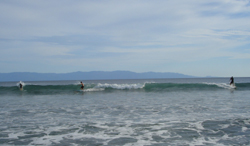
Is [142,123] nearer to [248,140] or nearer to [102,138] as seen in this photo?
[102,138]

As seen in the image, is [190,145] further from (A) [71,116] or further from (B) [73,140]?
(A) [71,116]

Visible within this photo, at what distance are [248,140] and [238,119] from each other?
345 cm

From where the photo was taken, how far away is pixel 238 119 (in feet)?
34.0

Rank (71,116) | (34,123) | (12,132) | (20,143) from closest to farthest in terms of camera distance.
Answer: (20,143) < (12,132) < (34,123) < (71,116)

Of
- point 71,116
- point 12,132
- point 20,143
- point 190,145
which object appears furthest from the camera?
point 71,116

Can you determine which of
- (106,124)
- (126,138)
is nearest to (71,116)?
(106,124)

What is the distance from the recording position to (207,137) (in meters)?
7.66

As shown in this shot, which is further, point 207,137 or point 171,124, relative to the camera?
point 171,124

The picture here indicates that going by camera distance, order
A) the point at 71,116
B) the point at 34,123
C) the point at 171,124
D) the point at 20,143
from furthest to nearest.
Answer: the point at 71,116 < the point at 34,123 < the point at 171,124 < the point at 20,143

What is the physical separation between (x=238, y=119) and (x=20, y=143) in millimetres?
9913

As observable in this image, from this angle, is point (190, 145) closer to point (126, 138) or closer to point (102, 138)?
point (126, 138)

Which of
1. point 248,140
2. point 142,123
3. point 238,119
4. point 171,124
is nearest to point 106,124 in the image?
point 142,123

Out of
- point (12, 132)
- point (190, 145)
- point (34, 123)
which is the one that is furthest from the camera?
point (34, 123)

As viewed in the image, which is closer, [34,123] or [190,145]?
[190,145]
